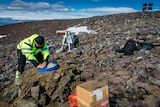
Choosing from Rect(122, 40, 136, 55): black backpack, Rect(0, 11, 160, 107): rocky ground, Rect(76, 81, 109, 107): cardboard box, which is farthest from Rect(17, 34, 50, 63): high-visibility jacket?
Rect(122, 40, 136, 55): black backpack

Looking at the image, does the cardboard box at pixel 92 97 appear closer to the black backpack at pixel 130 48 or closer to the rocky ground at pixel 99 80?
the rocky ground at pixel 99 80

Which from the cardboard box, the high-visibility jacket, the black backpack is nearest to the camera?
the cardboard box

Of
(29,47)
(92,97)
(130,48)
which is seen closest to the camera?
(92,97)

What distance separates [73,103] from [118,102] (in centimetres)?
126

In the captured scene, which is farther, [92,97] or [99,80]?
[99,80]

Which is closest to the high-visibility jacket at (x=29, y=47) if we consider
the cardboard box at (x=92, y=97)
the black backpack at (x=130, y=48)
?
the cardboard box at (x=92, y=97)

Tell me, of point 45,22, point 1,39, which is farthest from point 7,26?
point 1,39

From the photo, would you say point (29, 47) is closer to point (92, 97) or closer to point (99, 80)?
point (99, 80)

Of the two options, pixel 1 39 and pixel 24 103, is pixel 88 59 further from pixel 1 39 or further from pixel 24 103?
pixel 1 39

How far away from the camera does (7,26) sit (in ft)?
96.3

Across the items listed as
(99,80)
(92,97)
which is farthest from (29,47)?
(92,97)

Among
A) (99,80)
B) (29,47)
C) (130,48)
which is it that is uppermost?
(29,47)

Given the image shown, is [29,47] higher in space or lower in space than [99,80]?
higher

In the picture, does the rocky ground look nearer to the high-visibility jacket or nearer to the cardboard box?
the high-visibility jacket
